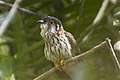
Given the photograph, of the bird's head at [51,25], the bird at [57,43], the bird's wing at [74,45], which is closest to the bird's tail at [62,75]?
the bird at [57,43]

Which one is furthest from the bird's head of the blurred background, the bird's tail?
the bird's tail

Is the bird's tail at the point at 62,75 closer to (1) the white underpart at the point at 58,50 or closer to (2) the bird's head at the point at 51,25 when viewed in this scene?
(1) the white underpart at the point at 58,50

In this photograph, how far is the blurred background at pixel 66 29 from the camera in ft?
8.54

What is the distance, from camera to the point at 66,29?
10.6ft

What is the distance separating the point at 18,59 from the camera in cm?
280

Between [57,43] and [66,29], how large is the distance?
49cm

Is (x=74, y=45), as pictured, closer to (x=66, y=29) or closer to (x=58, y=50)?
(x=58, y=50)

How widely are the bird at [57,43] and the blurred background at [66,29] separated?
0.30 ft

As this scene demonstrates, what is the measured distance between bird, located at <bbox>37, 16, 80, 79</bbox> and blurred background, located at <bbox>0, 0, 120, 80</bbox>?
0.09 m

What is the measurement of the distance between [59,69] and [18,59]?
25cm

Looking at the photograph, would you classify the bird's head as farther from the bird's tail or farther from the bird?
the bird's tail

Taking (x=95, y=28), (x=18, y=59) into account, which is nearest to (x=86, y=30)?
(x=95, y=28)

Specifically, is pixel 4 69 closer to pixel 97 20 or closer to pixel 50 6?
pixel 97 20

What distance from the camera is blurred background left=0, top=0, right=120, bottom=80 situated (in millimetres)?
2604
